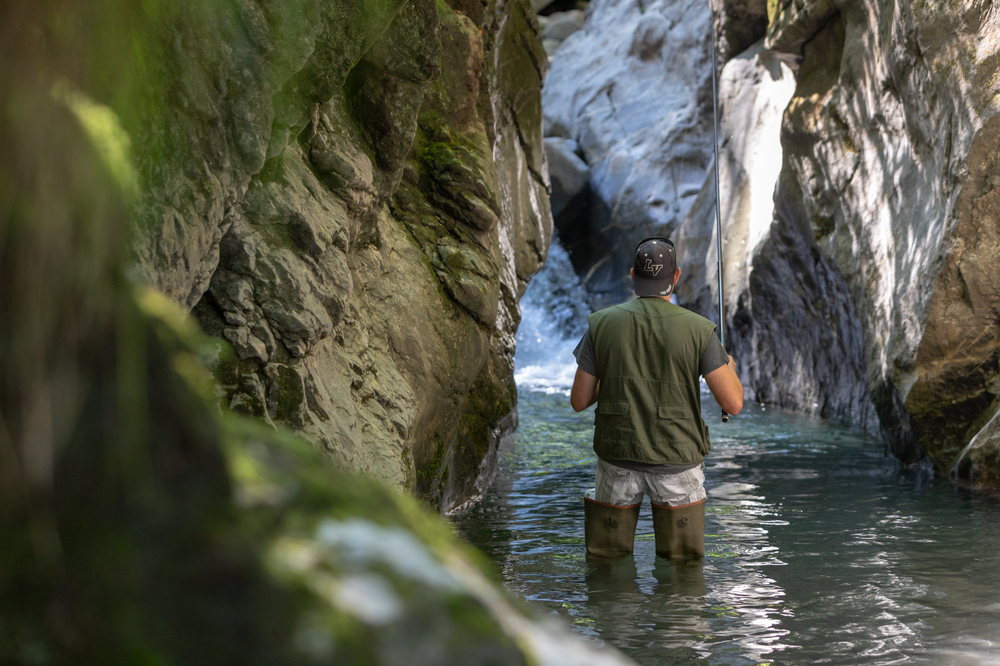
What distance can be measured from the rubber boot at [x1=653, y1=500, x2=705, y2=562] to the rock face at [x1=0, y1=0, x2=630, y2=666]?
9.86 ft

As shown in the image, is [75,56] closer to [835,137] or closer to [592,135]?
[835,137]

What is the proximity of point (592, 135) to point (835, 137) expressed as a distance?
43.3 feet

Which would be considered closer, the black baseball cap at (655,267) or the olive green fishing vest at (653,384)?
the olive green fishing vest at (653,384)

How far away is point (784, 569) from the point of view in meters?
4.40

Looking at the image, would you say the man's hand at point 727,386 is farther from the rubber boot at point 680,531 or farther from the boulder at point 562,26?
the boulder at point 562,26

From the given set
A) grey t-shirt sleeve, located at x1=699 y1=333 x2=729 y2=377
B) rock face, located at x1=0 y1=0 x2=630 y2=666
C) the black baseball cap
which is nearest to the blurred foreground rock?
rock face, located at x1=0 y1=0 x2=630 y2=666

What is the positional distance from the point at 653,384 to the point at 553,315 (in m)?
16.8

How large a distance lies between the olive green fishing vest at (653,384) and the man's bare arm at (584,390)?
108mm

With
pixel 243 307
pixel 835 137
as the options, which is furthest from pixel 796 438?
pixel 243 307

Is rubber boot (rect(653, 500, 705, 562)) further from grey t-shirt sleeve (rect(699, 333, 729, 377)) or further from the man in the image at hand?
grey t-shirt sleeve (rect(699, 333, 729, 377))

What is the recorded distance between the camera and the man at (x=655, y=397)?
13.3ft

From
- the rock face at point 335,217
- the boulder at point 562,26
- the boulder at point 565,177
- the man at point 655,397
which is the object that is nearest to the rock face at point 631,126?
the boulder at point 565,177

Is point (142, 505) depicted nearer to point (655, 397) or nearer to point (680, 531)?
point (655, 397)

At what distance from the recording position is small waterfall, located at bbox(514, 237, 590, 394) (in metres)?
19.6
